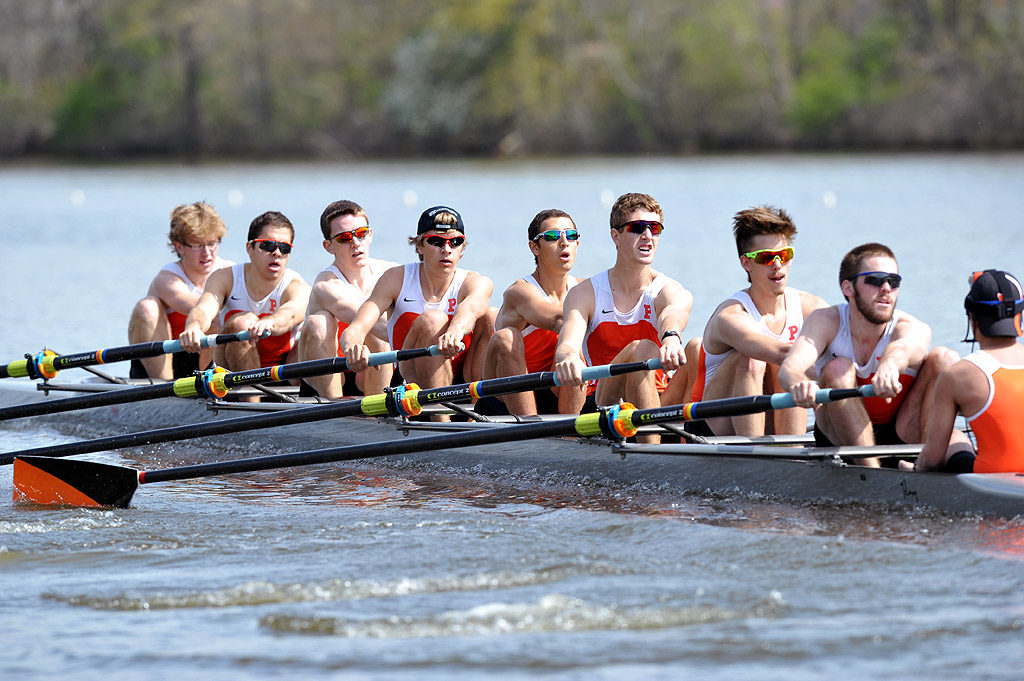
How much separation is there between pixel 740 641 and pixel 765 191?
2667 cm

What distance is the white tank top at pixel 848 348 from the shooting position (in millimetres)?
6012

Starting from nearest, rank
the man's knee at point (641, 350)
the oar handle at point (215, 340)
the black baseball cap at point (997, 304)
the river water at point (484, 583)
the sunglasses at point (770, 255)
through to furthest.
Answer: the river water at point (484, 583), the black baseball cap at point (997, 304), the sunglasses at point (770, 255), the man's knee at point (641, 350), the oar handle at point (215, 340)

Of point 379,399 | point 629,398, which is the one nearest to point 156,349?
point 379,399

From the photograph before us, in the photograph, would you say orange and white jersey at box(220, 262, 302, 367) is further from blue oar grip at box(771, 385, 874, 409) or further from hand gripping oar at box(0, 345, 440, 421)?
blue oar grip at box(771, 385, 874, 409)

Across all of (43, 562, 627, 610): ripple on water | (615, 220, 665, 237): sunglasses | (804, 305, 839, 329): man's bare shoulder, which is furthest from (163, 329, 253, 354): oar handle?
(804, 305, 839, 329): man's bare shoulder

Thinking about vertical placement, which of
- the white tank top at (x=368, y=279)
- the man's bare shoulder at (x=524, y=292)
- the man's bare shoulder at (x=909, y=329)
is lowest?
the man's bare shoulder at (x=909, y=329)

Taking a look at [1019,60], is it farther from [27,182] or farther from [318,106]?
[27,182]

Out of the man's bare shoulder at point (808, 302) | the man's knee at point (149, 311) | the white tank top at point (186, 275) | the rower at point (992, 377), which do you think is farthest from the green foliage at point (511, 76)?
the rower at point (992, 377)

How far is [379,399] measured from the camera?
287 inches

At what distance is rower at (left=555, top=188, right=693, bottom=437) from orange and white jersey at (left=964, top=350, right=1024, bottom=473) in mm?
1732

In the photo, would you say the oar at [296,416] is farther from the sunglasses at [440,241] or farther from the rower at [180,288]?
the rower at [180,288]

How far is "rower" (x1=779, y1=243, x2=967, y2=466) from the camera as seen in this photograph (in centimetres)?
589

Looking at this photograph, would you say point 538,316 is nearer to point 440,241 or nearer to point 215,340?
point 440,241

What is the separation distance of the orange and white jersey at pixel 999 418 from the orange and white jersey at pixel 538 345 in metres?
2.70
